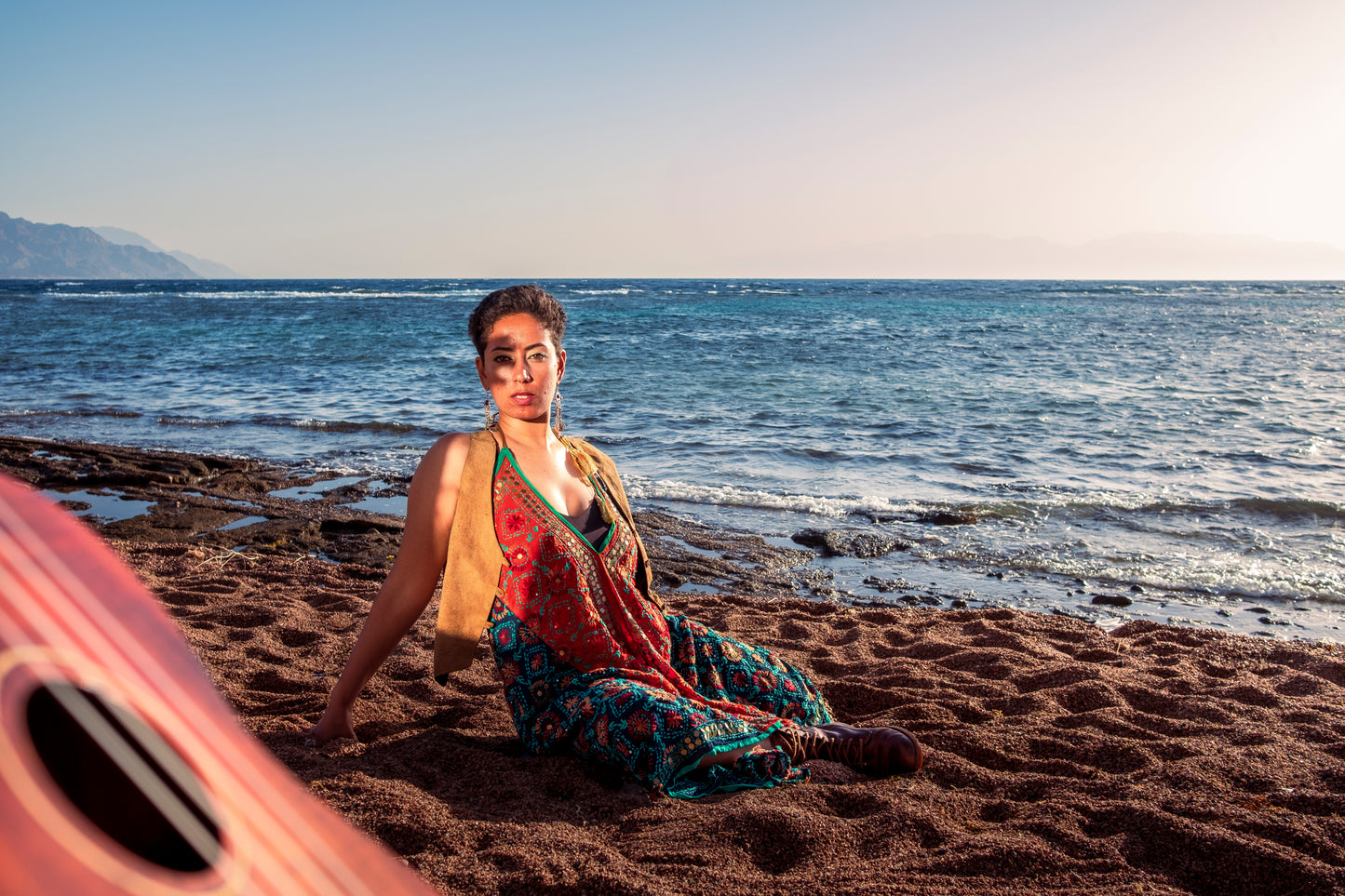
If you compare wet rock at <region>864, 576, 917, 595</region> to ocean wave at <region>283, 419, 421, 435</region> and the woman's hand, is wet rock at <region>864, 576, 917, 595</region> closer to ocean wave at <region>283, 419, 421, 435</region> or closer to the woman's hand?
the woman's hand

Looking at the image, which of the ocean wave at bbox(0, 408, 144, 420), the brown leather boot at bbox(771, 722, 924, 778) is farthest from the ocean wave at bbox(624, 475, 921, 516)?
the ocean wave at bbox(0, 408, 144, 420)

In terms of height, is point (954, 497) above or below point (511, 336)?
below

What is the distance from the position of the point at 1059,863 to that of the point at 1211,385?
16724mm

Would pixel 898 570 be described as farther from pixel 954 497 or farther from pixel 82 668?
pixel 82 668

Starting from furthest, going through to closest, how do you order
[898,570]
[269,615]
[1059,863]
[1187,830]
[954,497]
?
[954,497] < [898,570] < [269,615] < [1187,830] < [1059,863]

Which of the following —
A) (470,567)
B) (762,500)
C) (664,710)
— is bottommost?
(762,500)

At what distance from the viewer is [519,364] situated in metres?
2.92

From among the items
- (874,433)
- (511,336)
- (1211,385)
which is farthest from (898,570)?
(1211,385)

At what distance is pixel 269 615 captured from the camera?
429 centimetres

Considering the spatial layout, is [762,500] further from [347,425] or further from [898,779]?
[347,425]

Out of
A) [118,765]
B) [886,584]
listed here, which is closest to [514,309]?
Answer: [118,765]

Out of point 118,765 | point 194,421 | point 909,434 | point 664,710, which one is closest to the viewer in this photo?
point 118,765

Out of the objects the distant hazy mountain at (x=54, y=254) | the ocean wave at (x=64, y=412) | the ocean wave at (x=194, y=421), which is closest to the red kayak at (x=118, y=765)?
the ocean wave at (x=194, y=421)

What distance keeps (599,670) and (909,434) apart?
9.15 metres
